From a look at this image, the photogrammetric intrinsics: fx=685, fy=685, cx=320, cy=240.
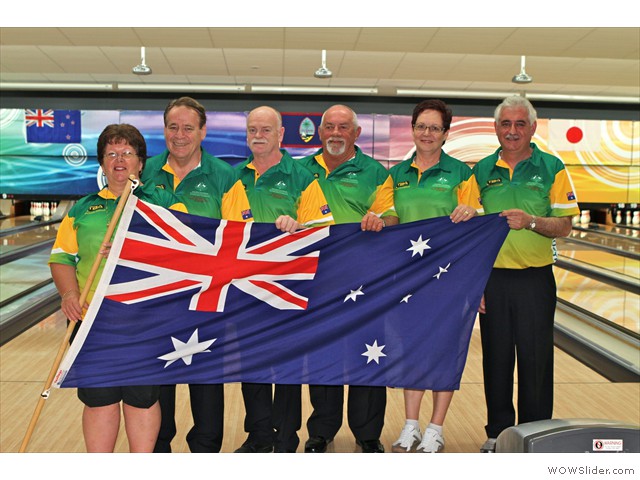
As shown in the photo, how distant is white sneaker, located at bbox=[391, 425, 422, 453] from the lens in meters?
3.00

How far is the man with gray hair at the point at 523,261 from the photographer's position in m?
2.88

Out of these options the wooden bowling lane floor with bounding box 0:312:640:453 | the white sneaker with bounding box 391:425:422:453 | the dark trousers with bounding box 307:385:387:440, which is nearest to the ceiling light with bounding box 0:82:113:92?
the wooden bowling lane floor with bounding box 0:312:640:453

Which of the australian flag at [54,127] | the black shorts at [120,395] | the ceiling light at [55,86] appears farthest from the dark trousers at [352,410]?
the ceiling light at [55,86]

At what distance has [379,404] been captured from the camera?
9.55 ft

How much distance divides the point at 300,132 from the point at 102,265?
25.1 feet

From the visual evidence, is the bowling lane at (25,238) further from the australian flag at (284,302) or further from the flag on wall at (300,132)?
the australian flag at (284,302)

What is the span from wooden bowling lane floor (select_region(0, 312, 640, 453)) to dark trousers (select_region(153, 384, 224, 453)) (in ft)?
1.23

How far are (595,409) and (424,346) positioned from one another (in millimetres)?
1573

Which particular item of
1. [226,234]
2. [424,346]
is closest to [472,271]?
[424,346]

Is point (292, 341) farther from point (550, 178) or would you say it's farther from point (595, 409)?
point (595, 409)

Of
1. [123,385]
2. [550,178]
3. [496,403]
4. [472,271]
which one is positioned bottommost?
[496,403]

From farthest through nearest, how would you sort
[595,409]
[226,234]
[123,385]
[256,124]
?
[595,409] → [256,124] → [226,234] → [123,385]

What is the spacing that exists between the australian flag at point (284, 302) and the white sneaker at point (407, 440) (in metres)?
0.48

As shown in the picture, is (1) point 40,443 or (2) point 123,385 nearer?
(2) point 123,385
